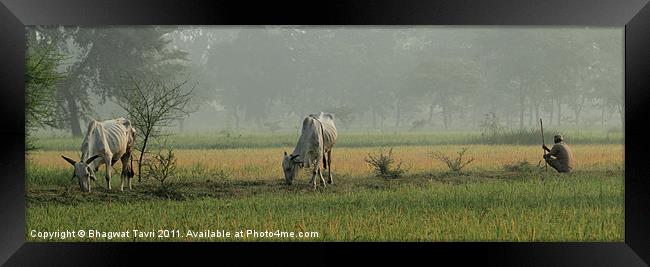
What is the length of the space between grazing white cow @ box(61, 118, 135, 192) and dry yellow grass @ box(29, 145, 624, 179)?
0.92 ft

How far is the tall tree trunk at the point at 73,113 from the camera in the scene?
1041 cm

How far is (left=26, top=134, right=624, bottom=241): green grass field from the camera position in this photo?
798cm

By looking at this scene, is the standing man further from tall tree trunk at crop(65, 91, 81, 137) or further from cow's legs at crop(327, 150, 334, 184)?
tall tree trunk at crop(65, 91, 81, 137)

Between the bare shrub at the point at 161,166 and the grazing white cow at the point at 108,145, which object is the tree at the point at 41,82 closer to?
the grazing white cow at the point at 108,145

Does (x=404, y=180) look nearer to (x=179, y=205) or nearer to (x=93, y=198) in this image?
(x=179, y=205)

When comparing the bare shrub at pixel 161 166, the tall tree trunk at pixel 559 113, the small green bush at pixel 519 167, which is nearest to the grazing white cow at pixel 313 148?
the bare shrub at pixel 161 166

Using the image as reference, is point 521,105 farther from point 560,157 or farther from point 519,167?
point 560,157

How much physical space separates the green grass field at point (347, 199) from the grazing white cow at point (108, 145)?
0.29 m

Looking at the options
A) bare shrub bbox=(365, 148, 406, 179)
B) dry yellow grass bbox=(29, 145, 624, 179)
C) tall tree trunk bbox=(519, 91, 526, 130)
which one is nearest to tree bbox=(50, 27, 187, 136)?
dry yellow grass bbox=(29, 145, 624, 179)

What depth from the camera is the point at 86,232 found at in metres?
7.94

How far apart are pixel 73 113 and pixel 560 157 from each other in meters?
8.07

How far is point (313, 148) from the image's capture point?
10.4 m

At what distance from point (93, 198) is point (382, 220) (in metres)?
3.96

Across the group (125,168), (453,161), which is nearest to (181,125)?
(125,168)
